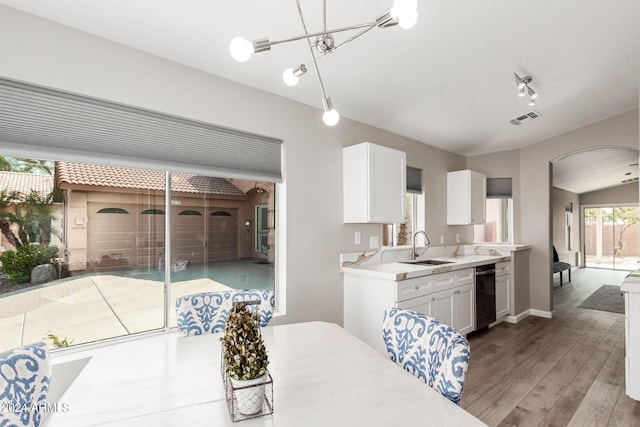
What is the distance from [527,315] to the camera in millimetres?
4766

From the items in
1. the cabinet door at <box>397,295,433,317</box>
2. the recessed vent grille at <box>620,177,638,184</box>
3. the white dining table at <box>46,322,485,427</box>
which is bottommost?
the cabinet door at <box>397,295,433,317</box>

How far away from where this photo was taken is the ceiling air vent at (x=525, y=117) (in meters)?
3.64

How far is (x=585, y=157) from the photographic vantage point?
576 centimetres

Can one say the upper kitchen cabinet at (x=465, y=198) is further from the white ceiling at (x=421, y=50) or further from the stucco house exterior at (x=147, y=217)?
the stucco house exterior at (x=147, y=217)

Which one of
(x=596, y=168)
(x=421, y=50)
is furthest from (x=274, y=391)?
(x=596, y=168)

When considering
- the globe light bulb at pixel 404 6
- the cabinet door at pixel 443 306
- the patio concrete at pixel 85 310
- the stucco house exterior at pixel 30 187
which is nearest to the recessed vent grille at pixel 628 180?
the cabinet door at pixel 443 306

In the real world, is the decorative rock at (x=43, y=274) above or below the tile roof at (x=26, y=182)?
below

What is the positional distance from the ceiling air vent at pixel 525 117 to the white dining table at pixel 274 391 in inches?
138

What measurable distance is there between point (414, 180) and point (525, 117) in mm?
1421

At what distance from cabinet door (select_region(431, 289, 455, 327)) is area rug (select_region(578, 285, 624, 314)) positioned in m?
3.52

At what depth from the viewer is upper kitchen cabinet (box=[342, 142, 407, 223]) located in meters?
3.04

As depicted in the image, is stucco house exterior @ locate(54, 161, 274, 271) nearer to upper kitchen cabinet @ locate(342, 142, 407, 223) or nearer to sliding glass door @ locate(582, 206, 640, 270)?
upper kitchen cabinet @ locate(342, 142, 407, 223)

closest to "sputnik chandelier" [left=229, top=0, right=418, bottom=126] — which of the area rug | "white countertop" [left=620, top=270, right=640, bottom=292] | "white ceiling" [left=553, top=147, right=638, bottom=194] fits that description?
"white countertop" [left=620, top=270, right=640, bottom=292]

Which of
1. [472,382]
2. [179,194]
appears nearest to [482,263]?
[472,382]
